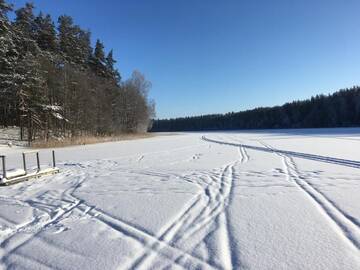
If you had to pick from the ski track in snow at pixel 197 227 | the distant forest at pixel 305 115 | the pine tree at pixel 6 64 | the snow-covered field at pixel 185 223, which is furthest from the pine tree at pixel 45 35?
the distant forest at pixel 305 115

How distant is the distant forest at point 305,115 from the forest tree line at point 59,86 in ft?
175

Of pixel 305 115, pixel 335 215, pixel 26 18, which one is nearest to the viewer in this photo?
pixel 335 215

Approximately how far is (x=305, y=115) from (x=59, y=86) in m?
78.7

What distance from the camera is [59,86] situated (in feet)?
109

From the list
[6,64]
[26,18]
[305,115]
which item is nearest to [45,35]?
[26,18]

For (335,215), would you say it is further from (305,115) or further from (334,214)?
(305,115)

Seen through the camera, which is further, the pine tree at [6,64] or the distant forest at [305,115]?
the distant forest at [305,115]

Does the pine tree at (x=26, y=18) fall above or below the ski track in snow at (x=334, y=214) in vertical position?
above

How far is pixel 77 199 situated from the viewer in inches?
258

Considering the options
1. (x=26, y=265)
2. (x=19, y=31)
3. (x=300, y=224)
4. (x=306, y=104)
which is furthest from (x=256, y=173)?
(x=306, y=104)

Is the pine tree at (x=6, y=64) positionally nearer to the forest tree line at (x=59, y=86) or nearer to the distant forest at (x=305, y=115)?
the forest tree line at (x=59, y=86)

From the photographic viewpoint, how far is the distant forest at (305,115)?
79938 millimetres

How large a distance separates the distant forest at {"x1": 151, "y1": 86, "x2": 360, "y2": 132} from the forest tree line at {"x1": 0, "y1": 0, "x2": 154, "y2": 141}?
175 feet

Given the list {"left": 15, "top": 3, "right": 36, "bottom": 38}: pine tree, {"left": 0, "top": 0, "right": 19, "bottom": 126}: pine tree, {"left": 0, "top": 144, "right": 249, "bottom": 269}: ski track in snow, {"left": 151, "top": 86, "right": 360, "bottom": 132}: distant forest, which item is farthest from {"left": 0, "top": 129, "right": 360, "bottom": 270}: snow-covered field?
{"left": 151, "top": 86, "right": 360, "bottom": 132}: distant forest
